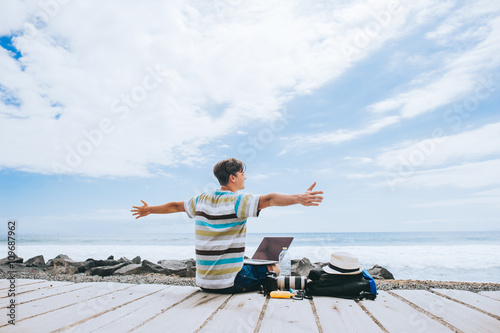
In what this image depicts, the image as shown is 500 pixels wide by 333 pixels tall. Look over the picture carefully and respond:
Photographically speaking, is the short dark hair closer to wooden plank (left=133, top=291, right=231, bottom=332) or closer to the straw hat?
wooden plank (left=133, top=291, right=231, bottom=332)

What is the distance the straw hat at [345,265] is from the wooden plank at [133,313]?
1.54 metres

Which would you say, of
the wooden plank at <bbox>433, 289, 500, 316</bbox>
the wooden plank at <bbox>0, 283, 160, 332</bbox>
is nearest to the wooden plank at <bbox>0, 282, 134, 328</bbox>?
the wooden plank at <bbox>0, 283, 160, 332</bbox>

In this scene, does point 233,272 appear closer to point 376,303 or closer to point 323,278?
point 323,278

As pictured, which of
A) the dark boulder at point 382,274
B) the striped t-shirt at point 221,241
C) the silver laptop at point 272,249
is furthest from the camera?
the dark boulder at point 382,274

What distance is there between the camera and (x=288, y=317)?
8.83 ft

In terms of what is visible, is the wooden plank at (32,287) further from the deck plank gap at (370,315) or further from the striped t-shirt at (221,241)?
the deck plank gap at (370,315)

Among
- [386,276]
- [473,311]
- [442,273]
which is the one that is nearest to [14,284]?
[473,311]

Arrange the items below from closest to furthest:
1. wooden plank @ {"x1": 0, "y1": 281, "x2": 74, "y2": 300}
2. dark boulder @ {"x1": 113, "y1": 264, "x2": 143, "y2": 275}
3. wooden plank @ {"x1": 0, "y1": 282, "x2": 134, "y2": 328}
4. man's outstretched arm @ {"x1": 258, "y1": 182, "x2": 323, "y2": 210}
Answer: wooden plank @ {"x1": 0, "y1": 282, "x2": 134, "y2": 328} < man's outstretched arm @ {"x1": 258, "y1": 182, "x2": 323, "y2": 210} < wooden plank @ {"x1": 0, "y1": 281, "x2": 74, "y2": 300} < dark boulder @ {"x1": 113, "y1": 264, "x2": 143, "y2": 275}

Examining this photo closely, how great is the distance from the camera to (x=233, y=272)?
3.55 metres

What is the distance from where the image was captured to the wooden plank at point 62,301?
9.29 ft

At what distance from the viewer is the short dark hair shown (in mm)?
3760

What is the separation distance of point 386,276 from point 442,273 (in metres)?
4.22

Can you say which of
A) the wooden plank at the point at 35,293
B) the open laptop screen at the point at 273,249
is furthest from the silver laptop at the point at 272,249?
the wooden plank at the point at 35,293

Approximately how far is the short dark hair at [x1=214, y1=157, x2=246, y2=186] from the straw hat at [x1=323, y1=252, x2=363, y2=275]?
4.54 ft
